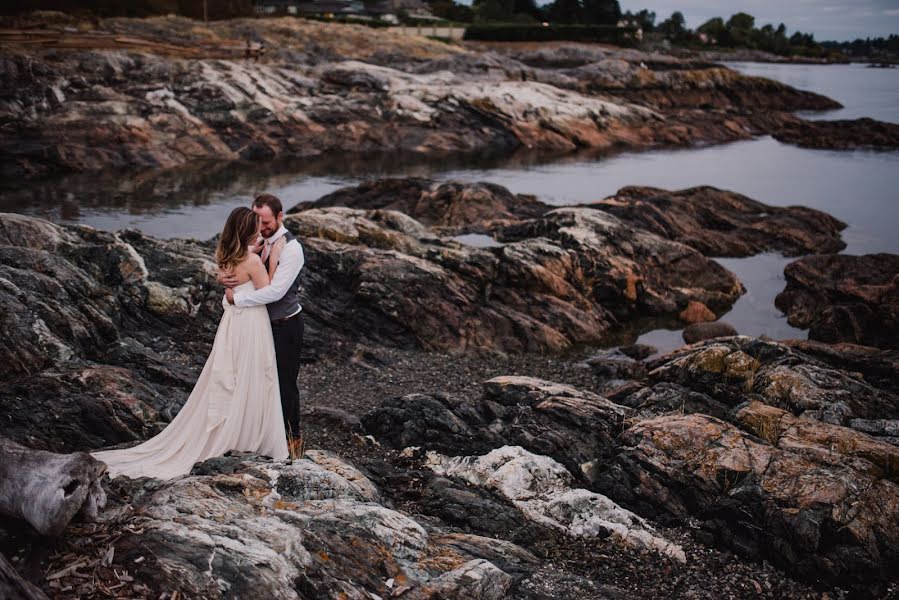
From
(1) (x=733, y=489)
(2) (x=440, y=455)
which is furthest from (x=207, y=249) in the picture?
(1) (x=733, y=489)

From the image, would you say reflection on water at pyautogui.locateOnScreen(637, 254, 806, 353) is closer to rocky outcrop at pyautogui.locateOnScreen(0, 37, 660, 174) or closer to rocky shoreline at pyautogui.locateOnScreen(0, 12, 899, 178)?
rocky shoreline at pyautogui.locateOnScreen(0, 12, 899, 178)

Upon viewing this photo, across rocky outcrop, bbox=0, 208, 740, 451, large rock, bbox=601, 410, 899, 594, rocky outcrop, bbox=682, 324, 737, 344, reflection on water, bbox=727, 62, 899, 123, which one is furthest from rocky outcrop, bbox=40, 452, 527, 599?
reflection on water, bbox=727, 62, 899, 123

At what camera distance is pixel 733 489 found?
9.64 metres

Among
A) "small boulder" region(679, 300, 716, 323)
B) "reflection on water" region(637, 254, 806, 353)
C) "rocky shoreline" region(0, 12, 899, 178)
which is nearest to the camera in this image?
"reflection on water" region(637, 254, 806, 353)

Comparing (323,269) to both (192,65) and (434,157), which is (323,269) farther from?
(192,65)

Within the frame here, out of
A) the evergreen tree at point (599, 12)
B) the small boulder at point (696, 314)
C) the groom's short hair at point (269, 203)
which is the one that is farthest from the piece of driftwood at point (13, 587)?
the evergreen tree at point (599, 12)

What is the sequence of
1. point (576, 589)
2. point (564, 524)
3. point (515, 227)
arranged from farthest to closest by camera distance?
point (515, 227) → point (564, 524) → point (576, 589)

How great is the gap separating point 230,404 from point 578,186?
33.6m

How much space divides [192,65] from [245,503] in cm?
4740

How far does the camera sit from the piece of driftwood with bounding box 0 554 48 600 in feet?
14.7

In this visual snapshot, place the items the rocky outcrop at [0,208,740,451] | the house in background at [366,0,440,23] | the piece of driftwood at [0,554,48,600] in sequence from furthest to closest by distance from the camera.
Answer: the house in background at [366,0,440,23]
the rocky outcrop at [0,208,740,451]
the piece of driftwood at [0,554,48,600]

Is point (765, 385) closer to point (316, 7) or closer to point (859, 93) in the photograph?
point (316, 7)

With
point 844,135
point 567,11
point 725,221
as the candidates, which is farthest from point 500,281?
point 567,11

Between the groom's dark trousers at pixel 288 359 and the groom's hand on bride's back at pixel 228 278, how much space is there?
801mm
